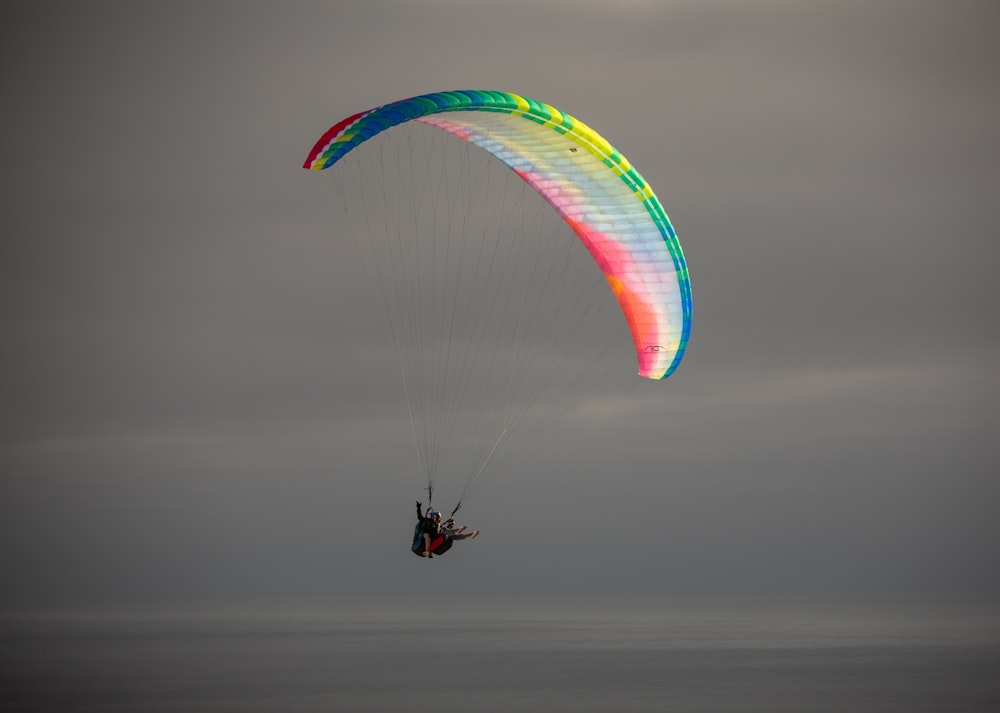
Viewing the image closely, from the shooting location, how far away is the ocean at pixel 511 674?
83750 mm

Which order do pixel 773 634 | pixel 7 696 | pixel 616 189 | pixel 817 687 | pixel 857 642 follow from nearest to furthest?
pixel 616 189 → pixel 7 696 → pixel 817 687 → pixel 857 642 → pixel 773 634

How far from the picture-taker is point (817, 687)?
9519cm

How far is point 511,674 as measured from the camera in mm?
110688

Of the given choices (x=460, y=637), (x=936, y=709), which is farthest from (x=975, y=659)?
(x=460, y=637)

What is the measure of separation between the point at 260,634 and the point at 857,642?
85.6 meters

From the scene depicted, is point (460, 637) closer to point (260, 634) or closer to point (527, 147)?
point (260, 634)

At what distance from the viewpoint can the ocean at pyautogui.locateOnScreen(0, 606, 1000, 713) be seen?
83750 mm

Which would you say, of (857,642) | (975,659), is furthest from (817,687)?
→ (857,642)

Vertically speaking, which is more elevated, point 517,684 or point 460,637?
point 460,637

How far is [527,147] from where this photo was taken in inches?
1165

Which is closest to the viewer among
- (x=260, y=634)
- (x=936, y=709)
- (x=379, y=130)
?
(x=379, y=130)

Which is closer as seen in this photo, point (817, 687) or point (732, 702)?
point (732, 702)

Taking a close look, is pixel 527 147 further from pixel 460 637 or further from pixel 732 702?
pixel 460 637

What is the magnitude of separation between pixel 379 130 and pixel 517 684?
259ft
